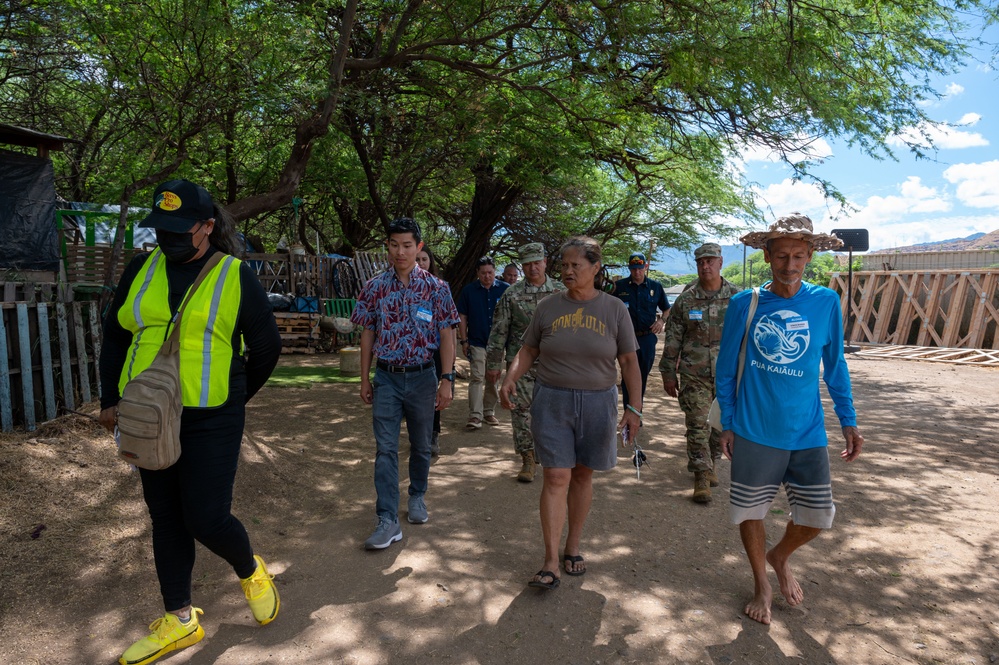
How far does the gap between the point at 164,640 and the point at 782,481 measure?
2917mm

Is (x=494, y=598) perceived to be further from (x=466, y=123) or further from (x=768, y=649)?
(x=466, y=123)

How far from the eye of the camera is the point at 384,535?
4.36m

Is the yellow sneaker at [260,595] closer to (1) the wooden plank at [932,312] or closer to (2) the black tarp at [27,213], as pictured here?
(2) the black tarp at [27,213]

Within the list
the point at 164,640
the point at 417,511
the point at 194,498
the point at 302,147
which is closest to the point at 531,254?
the point at 417,511

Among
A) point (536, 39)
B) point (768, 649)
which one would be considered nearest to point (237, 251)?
point (768, 649)

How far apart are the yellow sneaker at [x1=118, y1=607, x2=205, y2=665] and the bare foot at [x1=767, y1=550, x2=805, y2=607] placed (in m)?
2.84

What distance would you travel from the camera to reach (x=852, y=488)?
5.85 meters

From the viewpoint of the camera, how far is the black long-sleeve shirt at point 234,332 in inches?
115

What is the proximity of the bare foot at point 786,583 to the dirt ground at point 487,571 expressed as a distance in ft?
0.19

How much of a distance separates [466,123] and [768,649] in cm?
925

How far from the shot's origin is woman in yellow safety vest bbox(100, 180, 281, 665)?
2852 millimetres

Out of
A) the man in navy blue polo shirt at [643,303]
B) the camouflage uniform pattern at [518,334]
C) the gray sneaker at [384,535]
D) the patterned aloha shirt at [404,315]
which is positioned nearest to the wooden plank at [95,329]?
the patterned aloha shirt at [404,315]

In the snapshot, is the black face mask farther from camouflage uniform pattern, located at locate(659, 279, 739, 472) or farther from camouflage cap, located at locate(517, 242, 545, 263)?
camouflage uniform pattern, located at locate(659, 279, 739, 472)

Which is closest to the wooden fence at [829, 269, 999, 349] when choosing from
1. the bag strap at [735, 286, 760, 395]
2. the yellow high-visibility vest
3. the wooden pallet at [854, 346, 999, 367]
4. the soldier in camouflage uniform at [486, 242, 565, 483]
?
the wooden pallet at [854, 346, 999, 367]
